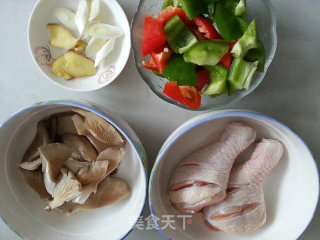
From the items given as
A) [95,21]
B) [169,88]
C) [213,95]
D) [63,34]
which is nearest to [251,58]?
[213,95]

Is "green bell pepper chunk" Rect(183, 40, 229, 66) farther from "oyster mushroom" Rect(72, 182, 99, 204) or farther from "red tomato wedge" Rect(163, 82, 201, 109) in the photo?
"oyster mushroom" Rect(72, 182, 99, 204)

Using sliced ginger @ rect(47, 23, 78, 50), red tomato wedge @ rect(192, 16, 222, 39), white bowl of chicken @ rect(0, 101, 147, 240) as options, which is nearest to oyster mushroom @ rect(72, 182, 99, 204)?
white bowl of chicken @ rect(0, 101, 147, 240)

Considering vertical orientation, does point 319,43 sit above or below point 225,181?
above

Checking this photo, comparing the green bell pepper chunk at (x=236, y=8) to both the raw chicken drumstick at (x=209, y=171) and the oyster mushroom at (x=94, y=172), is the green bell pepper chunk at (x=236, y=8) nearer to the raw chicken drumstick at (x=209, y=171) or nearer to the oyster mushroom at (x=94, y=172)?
the raw chicken drumstick at (x=209, y=171)

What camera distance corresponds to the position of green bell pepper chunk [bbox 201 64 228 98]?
3.48 feet

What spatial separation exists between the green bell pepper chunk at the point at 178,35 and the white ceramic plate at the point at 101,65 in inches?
7.0

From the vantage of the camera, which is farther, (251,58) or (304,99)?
(304,99)

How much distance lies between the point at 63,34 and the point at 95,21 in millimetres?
118

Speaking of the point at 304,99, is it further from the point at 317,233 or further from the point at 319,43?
the point at 317,233

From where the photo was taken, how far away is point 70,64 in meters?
1.20

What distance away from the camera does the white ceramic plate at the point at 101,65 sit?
3.92ft

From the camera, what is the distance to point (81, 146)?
123 cm

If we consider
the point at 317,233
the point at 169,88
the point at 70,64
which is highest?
the point at 70,64

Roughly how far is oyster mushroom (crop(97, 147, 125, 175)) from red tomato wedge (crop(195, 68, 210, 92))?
1.07 feet
